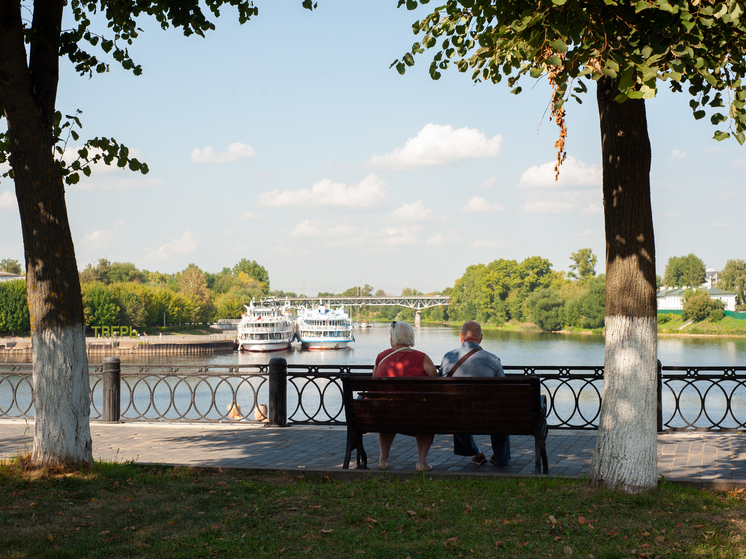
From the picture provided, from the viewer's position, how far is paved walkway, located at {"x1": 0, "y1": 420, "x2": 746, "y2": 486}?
243 inches

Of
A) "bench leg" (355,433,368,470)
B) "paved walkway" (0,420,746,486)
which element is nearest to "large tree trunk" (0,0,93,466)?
"paved walkway" (0,420,746,486)

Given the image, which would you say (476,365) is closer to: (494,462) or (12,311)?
(494,462)

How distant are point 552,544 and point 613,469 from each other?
1268 millimetres

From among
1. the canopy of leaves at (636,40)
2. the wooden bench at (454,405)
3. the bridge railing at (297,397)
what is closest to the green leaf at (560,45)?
the canopy of leaves at (636,40)

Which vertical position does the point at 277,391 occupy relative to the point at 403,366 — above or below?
below

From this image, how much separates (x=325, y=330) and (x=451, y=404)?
6412cm

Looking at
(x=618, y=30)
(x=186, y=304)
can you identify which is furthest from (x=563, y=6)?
(x=186, y=304)

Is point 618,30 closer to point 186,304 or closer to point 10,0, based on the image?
point 10,0

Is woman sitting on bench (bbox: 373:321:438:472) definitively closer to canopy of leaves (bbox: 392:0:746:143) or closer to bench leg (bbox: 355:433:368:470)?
bench leg (bbox: 355:433:368:470)

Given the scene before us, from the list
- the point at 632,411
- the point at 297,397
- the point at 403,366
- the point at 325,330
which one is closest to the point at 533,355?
the point at 325,330

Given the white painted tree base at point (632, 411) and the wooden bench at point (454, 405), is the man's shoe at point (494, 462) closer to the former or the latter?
the wooden bench at point (454, 405)

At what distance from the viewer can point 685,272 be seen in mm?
119625

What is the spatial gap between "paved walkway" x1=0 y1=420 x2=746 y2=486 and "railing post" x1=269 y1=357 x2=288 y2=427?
176 millimetres

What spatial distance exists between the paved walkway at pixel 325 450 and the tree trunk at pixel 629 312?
2.07 ft
